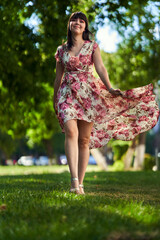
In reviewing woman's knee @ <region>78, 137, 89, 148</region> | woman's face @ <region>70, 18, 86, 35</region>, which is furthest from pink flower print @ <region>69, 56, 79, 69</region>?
woman's knee @ <region>78, 137, 89, 148</region>

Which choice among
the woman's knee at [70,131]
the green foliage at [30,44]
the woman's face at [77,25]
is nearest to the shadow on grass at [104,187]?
the woman's knee at [70,131]

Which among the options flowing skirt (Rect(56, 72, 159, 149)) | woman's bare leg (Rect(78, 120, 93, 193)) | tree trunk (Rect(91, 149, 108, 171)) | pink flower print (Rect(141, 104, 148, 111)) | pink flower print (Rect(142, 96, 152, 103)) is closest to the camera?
flowing skirt (Rect(56, 72, 159, 149))

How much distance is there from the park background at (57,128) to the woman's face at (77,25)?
2.16m

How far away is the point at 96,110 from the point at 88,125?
238 mm

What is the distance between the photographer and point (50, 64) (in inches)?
500

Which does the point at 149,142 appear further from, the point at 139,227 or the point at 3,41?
the point at 139,227

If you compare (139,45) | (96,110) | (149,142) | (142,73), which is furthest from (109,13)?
(149,142)

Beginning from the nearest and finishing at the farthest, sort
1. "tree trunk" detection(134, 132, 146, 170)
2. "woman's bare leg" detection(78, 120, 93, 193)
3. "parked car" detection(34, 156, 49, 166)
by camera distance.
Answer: "woman's bare leg" detection(78, 120, 93, 193), "tree trunk" detection(134, 132, 146, 170), "parked car" detection(34, 156, 49, 166)

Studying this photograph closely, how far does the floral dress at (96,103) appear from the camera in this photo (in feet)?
18.1

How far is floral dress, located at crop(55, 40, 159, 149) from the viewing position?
18.1ft

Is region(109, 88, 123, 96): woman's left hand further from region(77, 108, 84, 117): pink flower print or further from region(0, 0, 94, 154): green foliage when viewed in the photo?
region(0, 0, 94, 154): green foliage

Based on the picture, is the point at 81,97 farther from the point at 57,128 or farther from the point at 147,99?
the point at 57,128

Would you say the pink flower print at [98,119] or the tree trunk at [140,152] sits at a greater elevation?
the pink flower print at [98,119]

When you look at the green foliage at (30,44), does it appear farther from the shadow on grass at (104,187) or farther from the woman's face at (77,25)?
the woman's face at (77,25)
